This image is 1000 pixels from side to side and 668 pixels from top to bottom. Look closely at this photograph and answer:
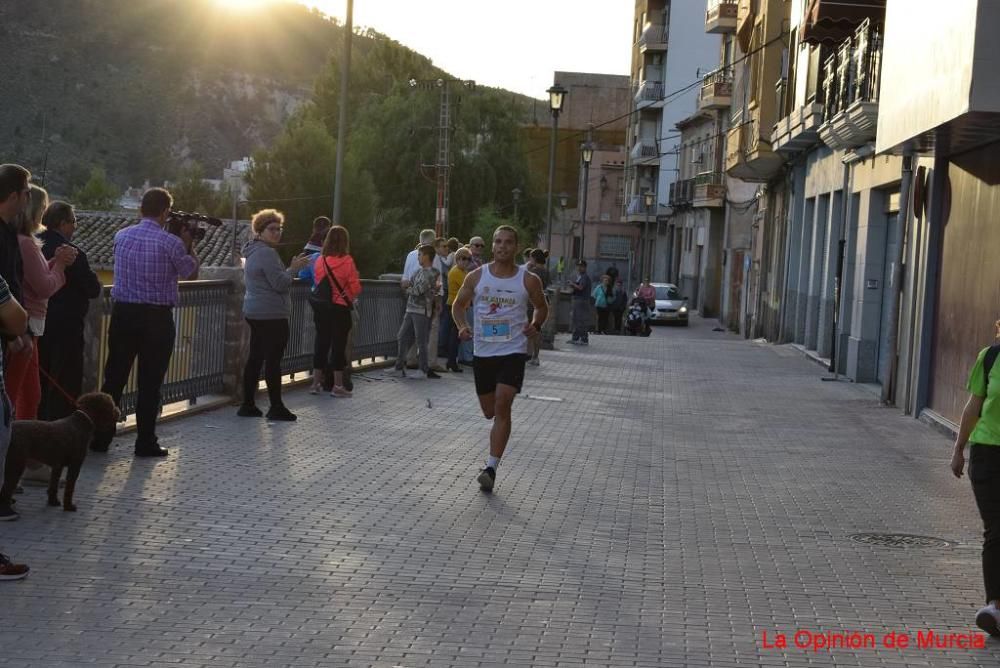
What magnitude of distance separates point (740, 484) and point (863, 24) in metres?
14.1

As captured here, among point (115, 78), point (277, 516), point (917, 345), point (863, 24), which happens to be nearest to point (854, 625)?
point (277, 516)

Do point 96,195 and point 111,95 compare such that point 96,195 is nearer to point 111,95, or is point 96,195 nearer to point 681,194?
point 111,95

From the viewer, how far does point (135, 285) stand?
11125mm

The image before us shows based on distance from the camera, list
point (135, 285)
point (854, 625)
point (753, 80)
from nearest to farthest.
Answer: point (854, 625)
point (135, 285)
point (753, 80)

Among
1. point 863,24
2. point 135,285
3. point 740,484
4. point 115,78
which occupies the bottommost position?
point 740,484

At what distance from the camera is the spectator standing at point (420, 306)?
19719mm

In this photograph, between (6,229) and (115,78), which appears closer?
(6,229)

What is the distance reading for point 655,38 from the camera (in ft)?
300

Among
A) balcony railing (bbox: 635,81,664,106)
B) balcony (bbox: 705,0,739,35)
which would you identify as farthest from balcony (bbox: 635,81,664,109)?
balcony (bbox: 705,0,739,35)

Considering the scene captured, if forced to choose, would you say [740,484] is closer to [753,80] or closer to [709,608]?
[709,608]

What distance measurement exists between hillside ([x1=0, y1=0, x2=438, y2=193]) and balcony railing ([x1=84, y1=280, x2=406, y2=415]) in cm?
12827

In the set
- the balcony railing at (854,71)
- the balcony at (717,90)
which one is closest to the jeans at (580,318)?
the balcony railing at (854,71)

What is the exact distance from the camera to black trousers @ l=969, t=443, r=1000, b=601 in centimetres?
700

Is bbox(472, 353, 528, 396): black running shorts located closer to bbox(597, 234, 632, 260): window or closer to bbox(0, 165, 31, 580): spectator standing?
bbox(0, 165, 31, 580): spectator standing
